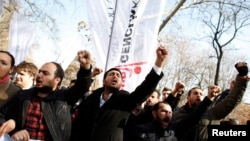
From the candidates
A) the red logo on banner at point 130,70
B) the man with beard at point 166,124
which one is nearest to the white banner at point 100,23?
the red logo on banner at point 130,70

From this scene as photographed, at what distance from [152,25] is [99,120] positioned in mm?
1858

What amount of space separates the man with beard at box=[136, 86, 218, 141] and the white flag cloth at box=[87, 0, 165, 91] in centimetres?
78

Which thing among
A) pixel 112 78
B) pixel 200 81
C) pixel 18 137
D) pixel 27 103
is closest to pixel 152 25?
pixel 112 78

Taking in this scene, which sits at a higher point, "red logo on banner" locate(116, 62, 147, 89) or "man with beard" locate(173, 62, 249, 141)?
"red logo on banner" locate(116, 62, 147, 89)

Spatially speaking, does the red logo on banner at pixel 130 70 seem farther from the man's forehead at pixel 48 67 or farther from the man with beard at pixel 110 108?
the man's forehead at pixel 48 67

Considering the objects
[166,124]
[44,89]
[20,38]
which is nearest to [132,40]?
[166,124]

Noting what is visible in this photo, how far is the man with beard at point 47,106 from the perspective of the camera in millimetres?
3158

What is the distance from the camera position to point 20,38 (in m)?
6.39

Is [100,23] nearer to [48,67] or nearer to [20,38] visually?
[20,38]

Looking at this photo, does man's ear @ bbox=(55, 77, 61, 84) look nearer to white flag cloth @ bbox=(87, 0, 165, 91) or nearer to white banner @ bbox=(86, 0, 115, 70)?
white flag cloth @ bbox=(87, 0, 165, 91)

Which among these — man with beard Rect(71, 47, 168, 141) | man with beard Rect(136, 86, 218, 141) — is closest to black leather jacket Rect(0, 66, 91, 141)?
man with beard Rect(71, 47, 168, 141)

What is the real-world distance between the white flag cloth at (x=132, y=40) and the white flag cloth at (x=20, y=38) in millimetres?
1565

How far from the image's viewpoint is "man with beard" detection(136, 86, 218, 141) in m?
3.88

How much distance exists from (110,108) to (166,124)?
29.9 inches
